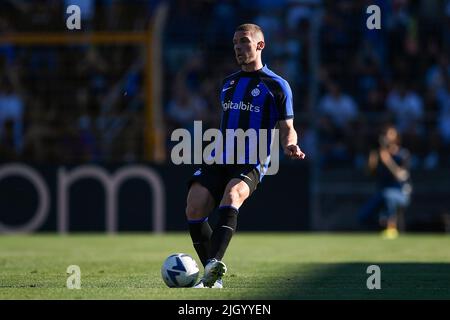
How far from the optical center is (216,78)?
74.0 feet

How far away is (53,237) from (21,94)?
3.66 m

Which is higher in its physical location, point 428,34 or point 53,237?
point 428,34

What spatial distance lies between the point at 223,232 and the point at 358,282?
1.61 meters

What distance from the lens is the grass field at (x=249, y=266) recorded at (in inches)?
347

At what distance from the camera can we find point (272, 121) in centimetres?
971

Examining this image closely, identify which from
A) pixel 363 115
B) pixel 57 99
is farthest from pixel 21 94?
pixel 363 115

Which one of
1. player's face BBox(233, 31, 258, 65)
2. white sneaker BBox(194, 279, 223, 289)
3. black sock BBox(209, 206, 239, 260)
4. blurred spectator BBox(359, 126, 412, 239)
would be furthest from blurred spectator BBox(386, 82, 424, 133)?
white sneaker BBox(194, 279, 223, 289)

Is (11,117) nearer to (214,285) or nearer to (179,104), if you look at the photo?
(179,104)

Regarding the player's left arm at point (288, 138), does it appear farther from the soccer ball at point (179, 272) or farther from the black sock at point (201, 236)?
the soccer ball at point (179, 272)

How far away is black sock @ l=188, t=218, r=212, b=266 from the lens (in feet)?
31.6

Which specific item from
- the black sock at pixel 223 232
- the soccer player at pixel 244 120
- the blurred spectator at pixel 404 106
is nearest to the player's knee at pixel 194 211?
the soccer player at pixel 244 120

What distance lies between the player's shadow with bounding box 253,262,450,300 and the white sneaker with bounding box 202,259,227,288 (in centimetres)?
44

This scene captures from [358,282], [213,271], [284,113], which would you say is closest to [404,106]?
[358,282]
